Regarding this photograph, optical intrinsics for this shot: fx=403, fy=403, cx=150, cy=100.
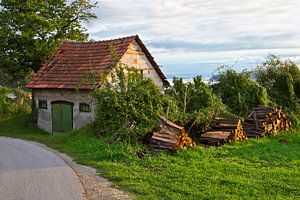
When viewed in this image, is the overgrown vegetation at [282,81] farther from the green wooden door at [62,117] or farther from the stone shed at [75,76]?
the green wooden door at [62,117]

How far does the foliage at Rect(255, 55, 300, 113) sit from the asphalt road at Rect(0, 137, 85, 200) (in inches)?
560

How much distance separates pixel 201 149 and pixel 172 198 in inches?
229

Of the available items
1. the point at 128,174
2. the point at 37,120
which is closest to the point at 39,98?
the point at 37,120

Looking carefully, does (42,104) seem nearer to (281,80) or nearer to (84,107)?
(84,107)

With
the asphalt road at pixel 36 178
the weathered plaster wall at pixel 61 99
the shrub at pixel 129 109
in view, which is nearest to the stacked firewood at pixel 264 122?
the shrub at pixel 129 109

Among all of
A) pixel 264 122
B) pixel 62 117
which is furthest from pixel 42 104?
pixel 264 122

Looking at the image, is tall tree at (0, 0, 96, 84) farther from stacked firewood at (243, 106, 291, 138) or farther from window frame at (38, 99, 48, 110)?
stacked firewood at (243, 106, 291, 138)

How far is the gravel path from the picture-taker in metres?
8.91

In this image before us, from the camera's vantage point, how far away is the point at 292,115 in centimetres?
2120

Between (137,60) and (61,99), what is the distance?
16.4 ft

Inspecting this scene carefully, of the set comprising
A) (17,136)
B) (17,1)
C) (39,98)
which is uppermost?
(17,1)

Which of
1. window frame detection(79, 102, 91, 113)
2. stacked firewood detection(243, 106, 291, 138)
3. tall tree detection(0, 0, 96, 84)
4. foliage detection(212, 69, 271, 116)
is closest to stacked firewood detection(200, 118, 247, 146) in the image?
stacked firewood detection(243, 106, 291, 138)

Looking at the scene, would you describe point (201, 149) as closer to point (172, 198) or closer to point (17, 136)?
point (172, 198)

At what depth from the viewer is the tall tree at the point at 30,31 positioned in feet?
90.7
